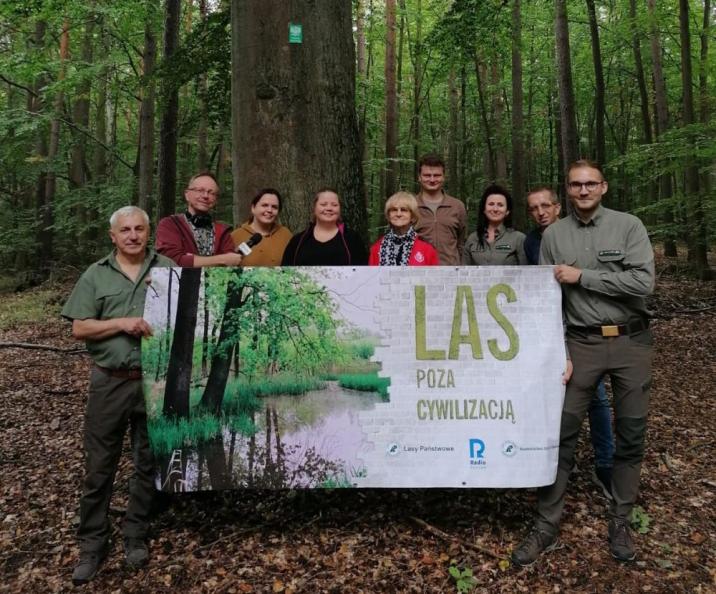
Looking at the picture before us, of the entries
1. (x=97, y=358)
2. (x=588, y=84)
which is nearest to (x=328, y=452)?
(x=97, y=358)

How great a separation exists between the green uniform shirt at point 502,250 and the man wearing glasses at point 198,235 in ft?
5.99

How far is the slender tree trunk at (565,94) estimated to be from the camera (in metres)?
9.74

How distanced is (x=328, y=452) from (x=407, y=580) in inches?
33.8

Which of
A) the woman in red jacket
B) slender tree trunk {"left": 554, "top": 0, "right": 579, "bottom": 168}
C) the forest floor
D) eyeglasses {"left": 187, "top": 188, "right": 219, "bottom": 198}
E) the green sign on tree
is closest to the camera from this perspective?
the forest floor

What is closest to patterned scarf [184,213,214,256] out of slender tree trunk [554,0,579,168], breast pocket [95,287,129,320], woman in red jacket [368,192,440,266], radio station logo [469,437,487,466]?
breast pocket [95,287,129,320]

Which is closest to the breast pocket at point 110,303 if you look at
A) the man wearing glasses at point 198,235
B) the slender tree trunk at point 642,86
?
the man wearing glasses at point 198,235

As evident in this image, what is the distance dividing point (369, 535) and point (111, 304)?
2.22 meters

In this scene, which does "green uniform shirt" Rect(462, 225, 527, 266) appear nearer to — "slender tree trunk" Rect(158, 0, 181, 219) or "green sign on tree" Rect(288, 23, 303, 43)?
"green sign on tree" Rect(288, 23, 303, 43)

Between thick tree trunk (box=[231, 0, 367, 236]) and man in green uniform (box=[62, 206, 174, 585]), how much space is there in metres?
1.33

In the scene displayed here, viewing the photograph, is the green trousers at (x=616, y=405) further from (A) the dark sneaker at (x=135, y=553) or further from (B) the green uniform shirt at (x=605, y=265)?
(A) the dark sneaker at (x=135, y=553)

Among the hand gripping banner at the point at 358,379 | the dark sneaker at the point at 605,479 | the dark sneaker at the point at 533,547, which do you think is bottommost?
the dark sneaker at the point at 533,547

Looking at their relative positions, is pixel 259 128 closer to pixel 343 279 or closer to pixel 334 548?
pixel 343 279

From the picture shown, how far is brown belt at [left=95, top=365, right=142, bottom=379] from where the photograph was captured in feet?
10.5

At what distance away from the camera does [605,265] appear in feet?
10.5
